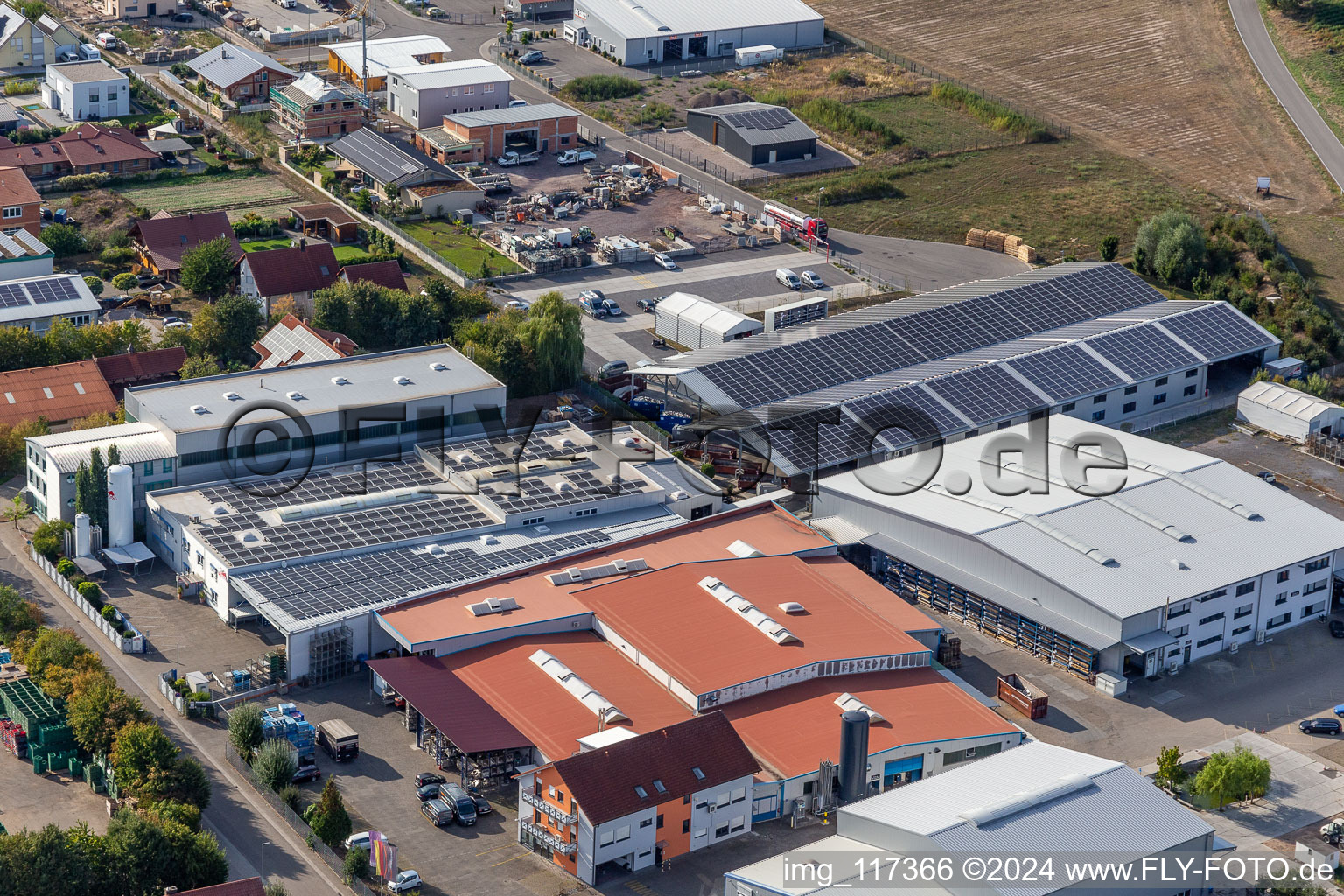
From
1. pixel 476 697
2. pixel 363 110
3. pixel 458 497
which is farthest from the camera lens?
pixel 363 110

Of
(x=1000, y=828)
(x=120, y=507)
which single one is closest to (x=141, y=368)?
(x=120, y=507)

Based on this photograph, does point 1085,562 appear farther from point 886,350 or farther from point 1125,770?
point 886,350

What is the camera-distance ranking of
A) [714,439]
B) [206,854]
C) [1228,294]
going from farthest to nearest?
[1228,294] < [714,439] < [206,854]

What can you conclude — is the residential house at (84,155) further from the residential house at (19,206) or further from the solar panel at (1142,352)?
the solar panel at (1142,352)

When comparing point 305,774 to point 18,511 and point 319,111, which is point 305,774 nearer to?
point 18,511

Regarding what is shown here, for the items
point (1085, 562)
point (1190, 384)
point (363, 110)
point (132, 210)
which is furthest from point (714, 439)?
point (363, 110)

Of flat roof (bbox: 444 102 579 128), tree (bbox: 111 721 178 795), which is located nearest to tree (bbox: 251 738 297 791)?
tree (bbox: 111 721 178 795)

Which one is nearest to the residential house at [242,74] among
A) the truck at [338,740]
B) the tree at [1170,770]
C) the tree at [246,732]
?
the truck at [338,740]
